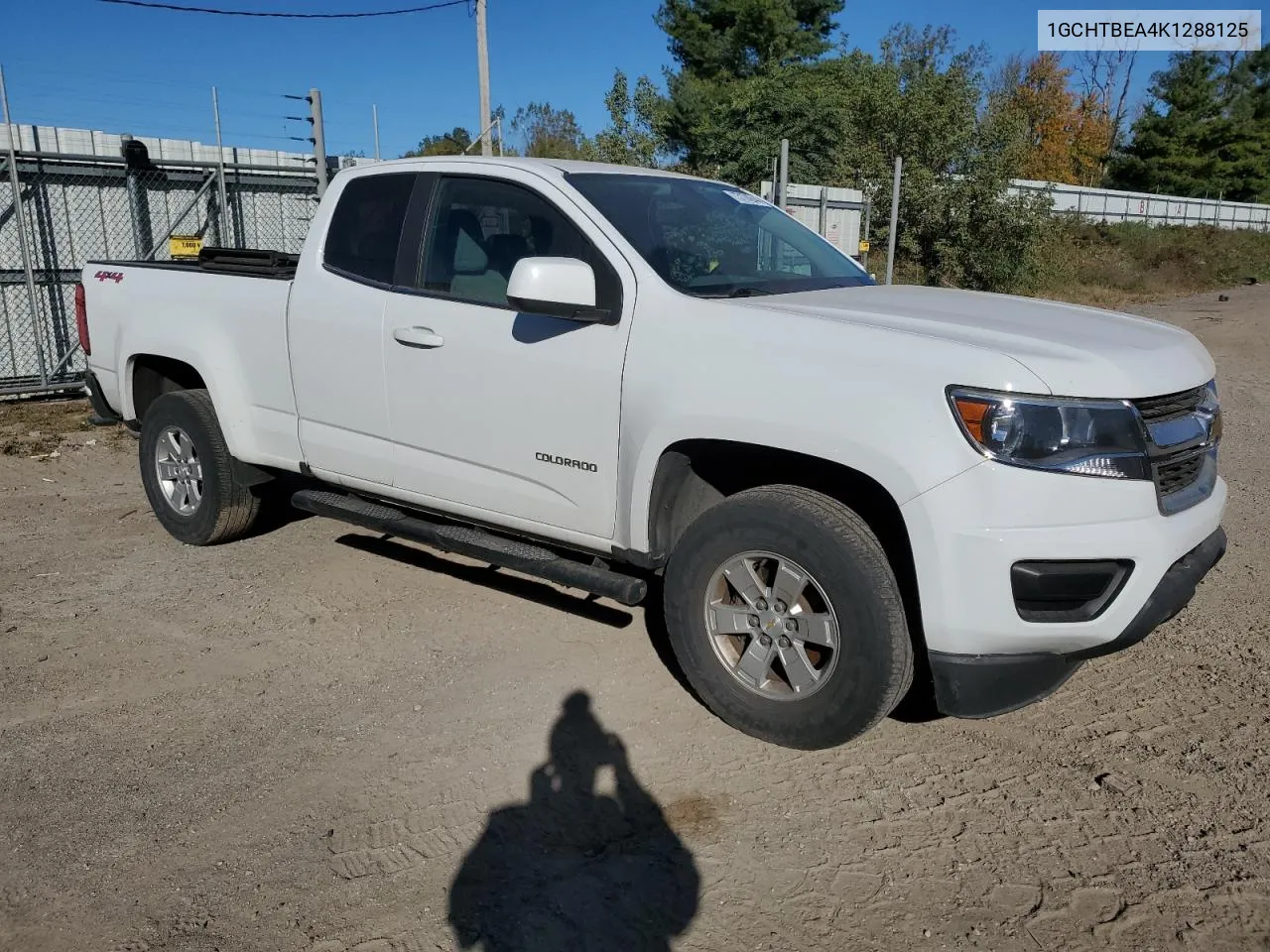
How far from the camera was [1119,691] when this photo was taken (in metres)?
3.98

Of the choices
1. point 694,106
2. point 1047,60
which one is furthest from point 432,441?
point 1047,60

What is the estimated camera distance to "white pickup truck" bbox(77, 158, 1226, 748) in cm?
299

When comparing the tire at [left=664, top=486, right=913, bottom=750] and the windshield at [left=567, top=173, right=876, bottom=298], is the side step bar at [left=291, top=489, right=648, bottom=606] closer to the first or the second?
the tire at [left=664, top=486, right=913, bottom=750]

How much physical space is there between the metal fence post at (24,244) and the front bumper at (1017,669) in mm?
9459

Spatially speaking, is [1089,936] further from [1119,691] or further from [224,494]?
[224,494]

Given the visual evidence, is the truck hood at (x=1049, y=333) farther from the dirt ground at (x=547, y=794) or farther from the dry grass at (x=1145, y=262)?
the dry grass at (x=1145, y=262)

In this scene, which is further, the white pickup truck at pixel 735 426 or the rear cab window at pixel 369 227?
the rear cab window at pixel 369 227

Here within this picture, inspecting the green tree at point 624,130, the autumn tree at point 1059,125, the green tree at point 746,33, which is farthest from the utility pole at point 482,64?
the autumn tree at point 1059,125

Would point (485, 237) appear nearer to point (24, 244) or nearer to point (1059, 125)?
point (24, 244)

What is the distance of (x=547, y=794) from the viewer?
333 cm

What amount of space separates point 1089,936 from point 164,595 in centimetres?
435

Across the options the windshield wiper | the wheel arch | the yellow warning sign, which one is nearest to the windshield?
the windshield wiper

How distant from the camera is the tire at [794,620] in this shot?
3193 millimetres

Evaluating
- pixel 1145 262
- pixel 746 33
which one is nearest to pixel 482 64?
pixel 746 33
